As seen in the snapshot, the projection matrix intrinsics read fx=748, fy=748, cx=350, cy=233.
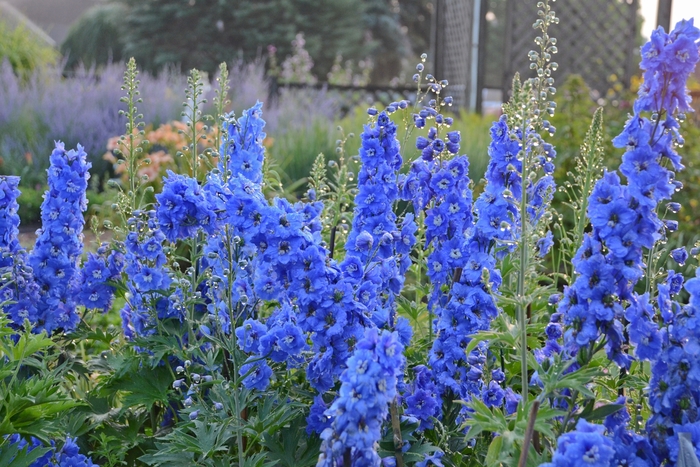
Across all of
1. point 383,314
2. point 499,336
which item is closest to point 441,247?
Answer: point 383,314

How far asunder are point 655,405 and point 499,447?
14.3 inches

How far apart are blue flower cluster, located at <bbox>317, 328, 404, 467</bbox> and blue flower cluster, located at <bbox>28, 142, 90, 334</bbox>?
4.31 ft

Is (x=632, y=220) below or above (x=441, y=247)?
above

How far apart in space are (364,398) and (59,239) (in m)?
1.41

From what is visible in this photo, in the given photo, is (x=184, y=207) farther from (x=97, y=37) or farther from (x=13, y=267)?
(x=97, y=37)

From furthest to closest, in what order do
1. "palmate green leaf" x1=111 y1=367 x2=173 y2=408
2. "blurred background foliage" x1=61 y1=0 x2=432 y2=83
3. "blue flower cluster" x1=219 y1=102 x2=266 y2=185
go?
"blurred background foliage" x1=61 y1=0 x2=432 y2=83 → "blue flower cluster" x1=219 y1=102 x2=266 y2=185 → "palmate green leaf" x1=111 y1=367 x2=173 y2=408

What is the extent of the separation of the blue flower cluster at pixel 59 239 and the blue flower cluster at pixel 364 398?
1314 millimetres

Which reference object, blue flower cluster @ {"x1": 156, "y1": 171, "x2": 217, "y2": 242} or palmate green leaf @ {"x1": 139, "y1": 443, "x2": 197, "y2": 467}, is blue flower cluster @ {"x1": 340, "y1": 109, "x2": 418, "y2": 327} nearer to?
blue flower cluster @ {"x1": 156, "y1": 171, "x2": 217, "y2": 242}

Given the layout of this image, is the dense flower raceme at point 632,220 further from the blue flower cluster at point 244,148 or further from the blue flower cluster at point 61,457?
the blue flower cluster at point 61,457

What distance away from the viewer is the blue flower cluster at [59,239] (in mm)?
2365

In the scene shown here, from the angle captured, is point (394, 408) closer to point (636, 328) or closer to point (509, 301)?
point (509, 301)

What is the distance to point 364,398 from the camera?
4.54 feet

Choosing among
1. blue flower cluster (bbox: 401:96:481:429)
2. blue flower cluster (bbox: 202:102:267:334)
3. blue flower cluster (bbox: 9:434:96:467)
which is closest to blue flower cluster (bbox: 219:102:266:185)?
blue flower cluster (bbox: 202:102:267:334)

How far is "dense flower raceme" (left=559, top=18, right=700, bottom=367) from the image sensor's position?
1.54 m
